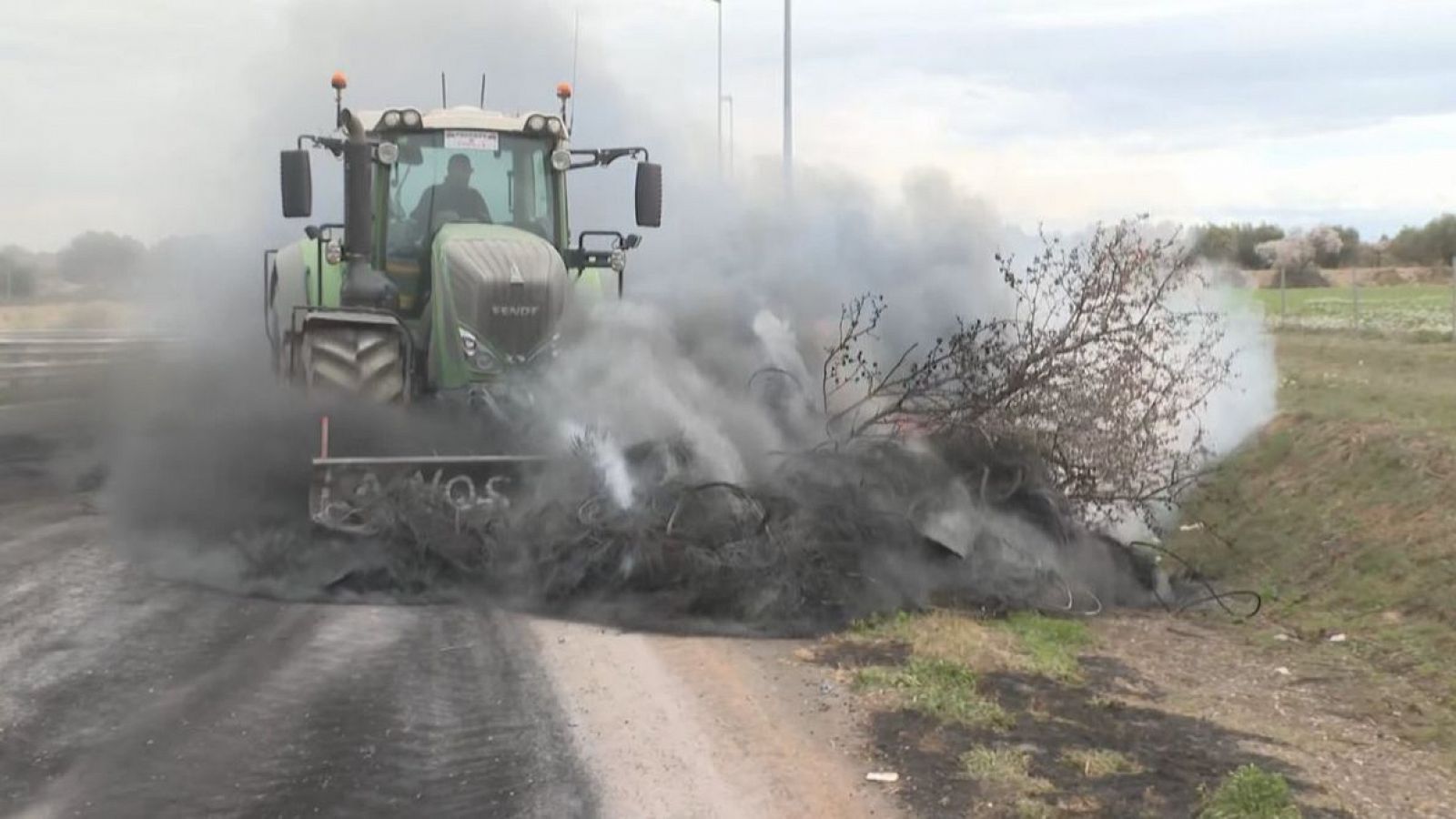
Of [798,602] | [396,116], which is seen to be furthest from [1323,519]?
[396,116]

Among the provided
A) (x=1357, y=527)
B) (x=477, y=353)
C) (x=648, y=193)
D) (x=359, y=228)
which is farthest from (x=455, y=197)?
(x=1357, y=527)

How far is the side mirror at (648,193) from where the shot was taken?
11.3m

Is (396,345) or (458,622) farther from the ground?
(396,345)

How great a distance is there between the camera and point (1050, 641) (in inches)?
317

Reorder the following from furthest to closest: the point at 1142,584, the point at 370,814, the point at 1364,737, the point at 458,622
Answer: the point at 1142,584
the point at 458,622
the point at 1364,737
the point at 370,814

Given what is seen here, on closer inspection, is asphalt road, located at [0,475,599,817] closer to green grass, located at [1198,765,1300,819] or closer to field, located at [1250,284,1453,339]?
green grass, located at [1198,765,1300,819]

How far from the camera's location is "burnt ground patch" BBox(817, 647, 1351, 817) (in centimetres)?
529

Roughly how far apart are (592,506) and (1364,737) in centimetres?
462

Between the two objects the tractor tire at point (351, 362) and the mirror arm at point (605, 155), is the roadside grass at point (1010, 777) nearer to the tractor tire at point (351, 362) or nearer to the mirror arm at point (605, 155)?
the tractor tire at point (351, 362)

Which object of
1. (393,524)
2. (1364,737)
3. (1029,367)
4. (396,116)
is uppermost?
(396,116)

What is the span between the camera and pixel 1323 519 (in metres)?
10.9

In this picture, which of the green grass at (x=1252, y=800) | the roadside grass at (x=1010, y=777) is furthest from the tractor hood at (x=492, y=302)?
the green grass at (x=1252, y=800)

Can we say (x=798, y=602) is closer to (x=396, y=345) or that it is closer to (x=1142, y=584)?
(x=1142, y=584)

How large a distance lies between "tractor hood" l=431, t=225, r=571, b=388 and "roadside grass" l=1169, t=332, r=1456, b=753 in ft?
18.6
